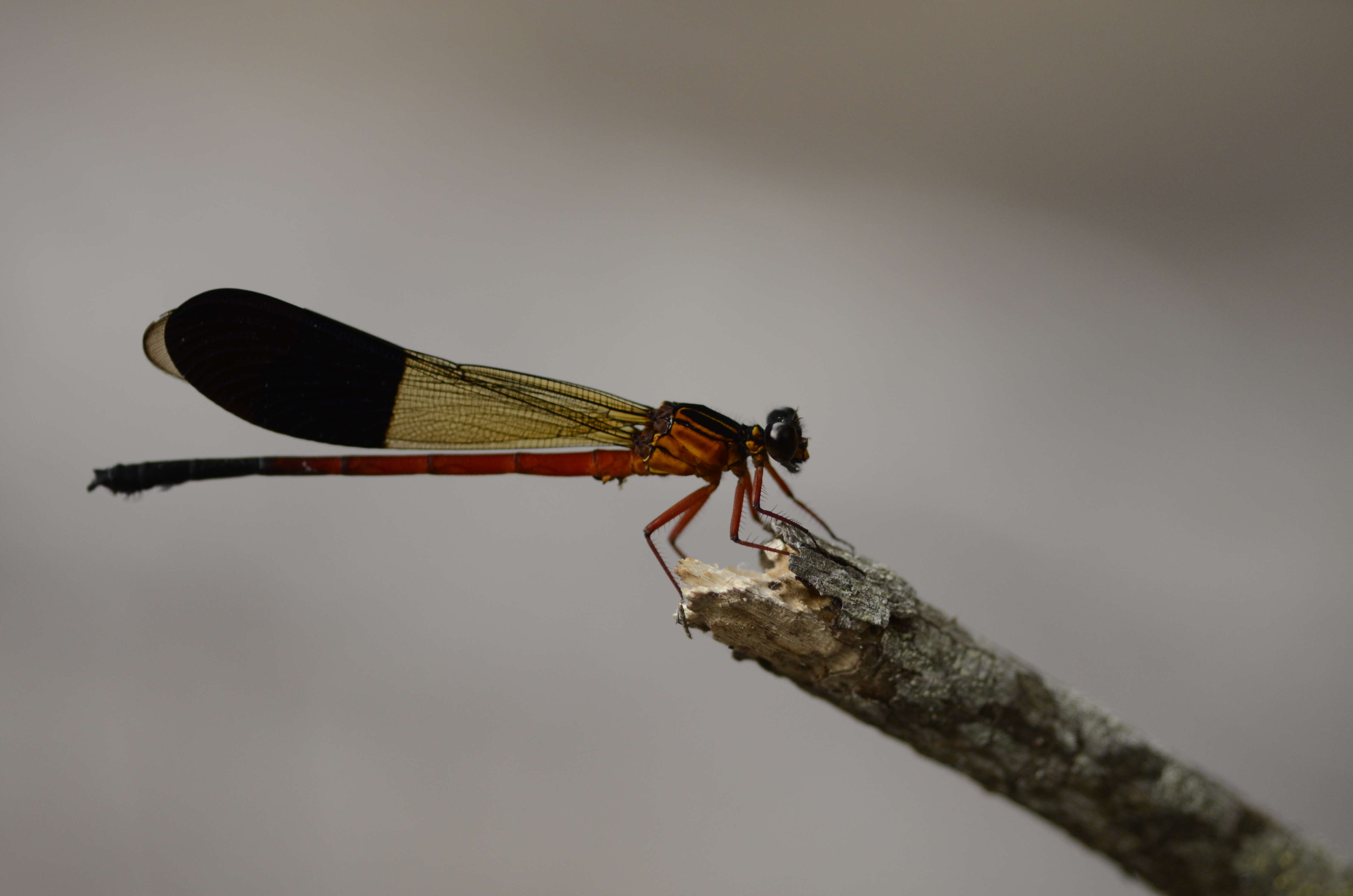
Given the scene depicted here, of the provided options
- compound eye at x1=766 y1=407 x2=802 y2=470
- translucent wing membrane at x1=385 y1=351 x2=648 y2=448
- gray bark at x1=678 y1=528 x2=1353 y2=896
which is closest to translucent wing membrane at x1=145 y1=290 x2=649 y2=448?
translucent wing membrane at x1=385 y1=351 x2=648 y2=448

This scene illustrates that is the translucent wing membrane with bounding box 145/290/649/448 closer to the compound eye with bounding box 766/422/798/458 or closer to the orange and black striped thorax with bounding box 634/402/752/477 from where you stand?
the orange and black striped thorax with bounding box 634/402/752/477

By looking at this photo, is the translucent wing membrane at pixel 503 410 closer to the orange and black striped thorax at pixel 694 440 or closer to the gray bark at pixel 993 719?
the orange and black striped thorax at pixel 694 440

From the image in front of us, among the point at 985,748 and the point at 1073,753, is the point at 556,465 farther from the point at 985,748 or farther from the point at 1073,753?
the point at 1073,753

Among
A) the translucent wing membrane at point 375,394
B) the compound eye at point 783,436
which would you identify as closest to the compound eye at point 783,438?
the compound eye at point 783,436

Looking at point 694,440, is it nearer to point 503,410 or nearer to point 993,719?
point 503,410

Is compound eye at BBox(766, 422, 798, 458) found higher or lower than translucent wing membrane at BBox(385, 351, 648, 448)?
higher

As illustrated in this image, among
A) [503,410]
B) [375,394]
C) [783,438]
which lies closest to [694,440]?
[783,438]

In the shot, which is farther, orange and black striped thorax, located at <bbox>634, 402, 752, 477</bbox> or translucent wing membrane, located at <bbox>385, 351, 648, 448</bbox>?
translucent wing membrane, located at <bbox>385, 351, 648, 448</bbox>
